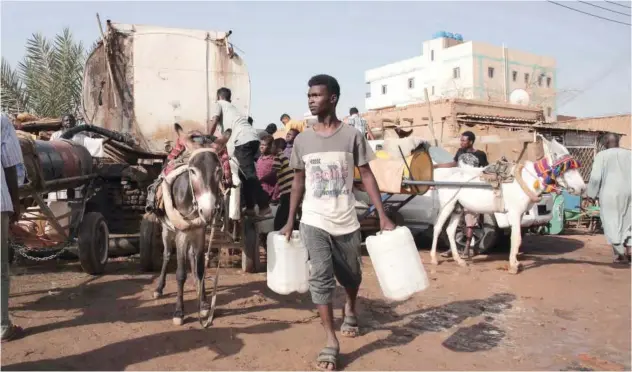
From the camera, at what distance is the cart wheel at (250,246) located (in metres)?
7.32

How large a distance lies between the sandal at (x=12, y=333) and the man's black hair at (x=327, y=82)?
3.21 metres

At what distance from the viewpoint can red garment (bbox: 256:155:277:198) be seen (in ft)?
24.8

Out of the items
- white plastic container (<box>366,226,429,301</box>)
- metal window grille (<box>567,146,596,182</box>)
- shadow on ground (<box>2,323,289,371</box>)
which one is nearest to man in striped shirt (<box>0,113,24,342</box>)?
shadow on ground (<box>2,323,289,371</box>)

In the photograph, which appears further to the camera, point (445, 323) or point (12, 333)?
point (445, 323)

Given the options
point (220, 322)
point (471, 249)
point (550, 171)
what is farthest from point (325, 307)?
point (471, 249)

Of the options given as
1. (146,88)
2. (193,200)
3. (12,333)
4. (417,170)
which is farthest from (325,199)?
(146,88)

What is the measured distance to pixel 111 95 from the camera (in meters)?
9.28

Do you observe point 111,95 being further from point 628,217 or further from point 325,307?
point 628,217

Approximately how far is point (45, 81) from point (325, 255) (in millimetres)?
13281

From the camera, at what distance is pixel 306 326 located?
5012mm

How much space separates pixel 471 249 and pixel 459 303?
11.8ft

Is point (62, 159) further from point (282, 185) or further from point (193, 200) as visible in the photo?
point (282, 185)

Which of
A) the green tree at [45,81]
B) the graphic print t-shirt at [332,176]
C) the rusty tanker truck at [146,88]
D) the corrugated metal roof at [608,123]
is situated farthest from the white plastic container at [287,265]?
the corrugated metal roof at [608,123]

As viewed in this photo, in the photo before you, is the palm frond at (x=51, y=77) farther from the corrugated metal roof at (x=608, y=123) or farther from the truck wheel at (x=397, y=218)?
the corrugated metal roof at (x=608, y=123)
